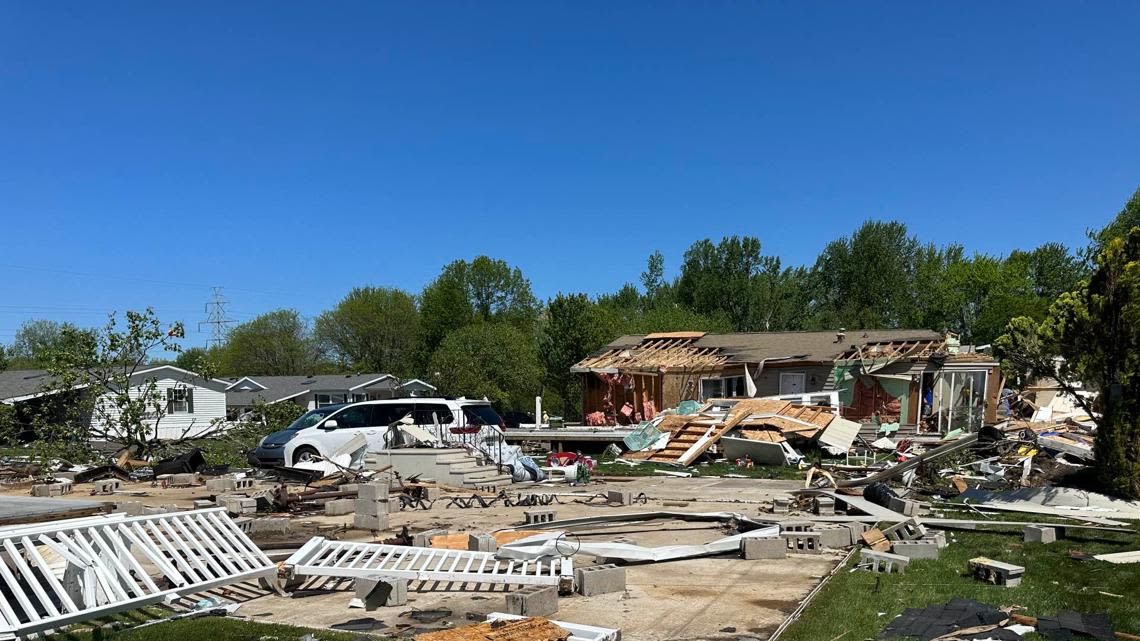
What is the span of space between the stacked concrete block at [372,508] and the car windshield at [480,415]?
7.11m

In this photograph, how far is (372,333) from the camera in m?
69.5

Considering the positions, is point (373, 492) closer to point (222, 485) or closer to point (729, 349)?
point (222, 485)

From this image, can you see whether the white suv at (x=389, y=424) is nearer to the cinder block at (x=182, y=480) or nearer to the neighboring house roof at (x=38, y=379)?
the cinder block at (x=182, y=480)

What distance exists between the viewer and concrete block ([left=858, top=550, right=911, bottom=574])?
942cm

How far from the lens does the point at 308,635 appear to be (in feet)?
23.1

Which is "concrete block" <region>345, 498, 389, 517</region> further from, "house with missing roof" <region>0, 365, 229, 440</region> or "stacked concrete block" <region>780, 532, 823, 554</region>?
"house with missing roof" <region>0, 365, 229, 440</region>

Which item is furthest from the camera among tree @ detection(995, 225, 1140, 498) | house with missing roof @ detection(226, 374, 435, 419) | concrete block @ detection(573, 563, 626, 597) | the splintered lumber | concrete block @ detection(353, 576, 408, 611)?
Result: house with missing roof @ detection(226, 374, 435, 419)

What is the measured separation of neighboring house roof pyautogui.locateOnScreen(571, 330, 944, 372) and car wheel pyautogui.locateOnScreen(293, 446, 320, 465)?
1401cm

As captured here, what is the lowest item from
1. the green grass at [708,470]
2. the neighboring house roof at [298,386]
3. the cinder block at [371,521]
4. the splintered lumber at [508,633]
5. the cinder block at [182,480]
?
the green grass at [708,470]

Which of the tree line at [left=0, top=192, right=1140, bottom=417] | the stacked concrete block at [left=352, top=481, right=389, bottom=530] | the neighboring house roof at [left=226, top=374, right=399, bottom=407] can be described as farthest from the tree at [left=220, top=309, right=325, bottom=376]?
the stacked concrete block at [left=352, top=481, right=389, bottom=530]

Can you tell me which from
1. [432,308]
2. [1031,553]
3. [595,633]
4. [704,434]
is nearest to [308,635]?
[595,633]

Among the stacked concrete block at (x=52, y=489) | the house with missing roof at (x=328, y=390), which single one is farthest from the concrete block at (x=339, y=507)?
the house with missing roof at (x=328, y=390)

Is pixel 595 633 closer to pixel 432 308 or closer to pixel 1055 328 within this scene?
pixel 1055 328

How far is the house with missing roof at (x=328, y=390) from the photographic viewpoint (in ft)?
167
